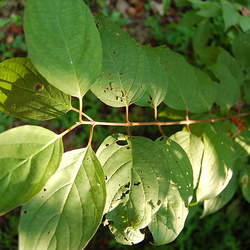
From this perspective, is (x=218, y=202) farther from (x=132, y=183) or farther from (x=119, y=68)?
(x=119, y=68)

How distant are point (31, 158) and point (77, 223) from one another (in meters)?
0.23

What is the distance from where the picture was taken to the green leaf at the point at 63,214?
3.38 ft

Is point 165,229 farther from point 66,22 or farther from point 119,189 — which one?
point 66,22

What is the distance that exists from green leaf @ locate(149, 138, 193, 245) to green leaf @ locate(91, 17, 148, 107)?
0.24 m

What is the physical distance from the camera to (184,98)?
1624 millimetres

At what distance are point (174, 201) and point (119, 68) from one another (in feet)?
1.74

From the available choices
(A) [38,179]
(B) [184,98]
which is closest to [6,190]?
(A) [38,179]

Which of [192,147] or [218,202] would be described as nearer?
[192,147]

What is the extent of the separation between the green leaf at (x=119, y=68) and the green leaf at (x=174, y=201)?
0.24 meters

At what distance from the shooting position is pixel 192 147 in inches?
60.2

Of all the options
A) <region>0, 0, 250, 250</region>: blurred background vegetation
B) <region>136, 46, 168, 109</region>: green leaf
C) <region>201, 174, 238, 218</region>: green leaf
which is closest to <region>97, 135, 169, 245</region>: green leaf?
<region>136, 46, 168, 109</region>: green leaf

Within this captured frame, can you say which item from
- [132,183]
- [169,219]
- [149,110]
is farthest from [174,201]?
[149,110]

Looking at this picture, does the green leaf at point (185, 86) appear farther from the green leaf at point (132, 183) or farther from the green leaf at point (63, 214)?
the green leaf at point (63, 214)

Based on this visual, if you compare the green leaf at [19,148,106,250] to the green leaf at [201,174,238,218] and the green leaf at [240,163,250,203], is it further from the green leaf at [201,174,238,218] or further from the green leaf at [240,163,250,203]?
the green leaf at [240,163,250,203]
